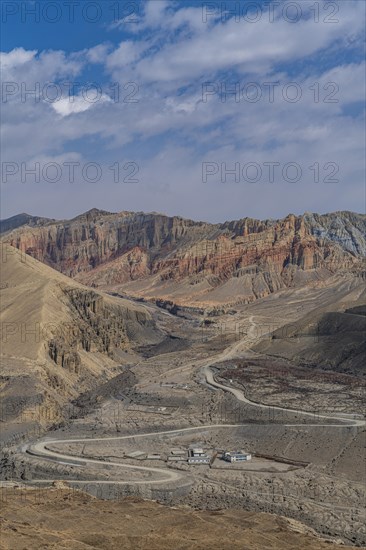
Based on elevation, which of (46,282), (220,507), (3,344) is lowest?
(220,507)

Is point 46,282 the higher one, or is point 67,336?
point 46,282

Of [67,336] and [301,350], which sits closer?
[67,336]

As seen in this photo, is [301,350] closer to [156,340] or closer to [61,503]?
[156,340]

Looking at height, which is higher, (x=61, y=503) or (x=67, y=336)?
(x=67, y=336)

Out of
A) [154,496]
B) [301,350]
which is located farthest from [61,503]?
[301,350]

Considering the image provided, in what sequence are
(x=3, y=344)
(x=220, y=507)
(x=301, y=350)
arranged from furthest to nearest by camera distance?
(x=301, y=350)
(x=3, y=344)
(x=220, y=507)

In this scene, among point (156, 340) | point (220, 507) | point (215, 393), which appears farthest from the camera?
point (156, 340)

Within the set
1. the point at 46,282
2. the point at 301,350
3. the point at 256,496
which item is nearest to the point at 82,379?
the point at 46,282

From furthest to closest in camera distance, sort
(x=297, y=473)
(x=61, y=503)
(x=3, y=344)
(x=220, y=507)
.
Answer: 1. (x=3, y=344)
2. (x=297, y=473)
3. (x=220, y=507)
4. (x=61, y=503)

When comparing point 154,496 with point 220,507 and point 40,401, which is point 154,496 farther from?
point 40,401
